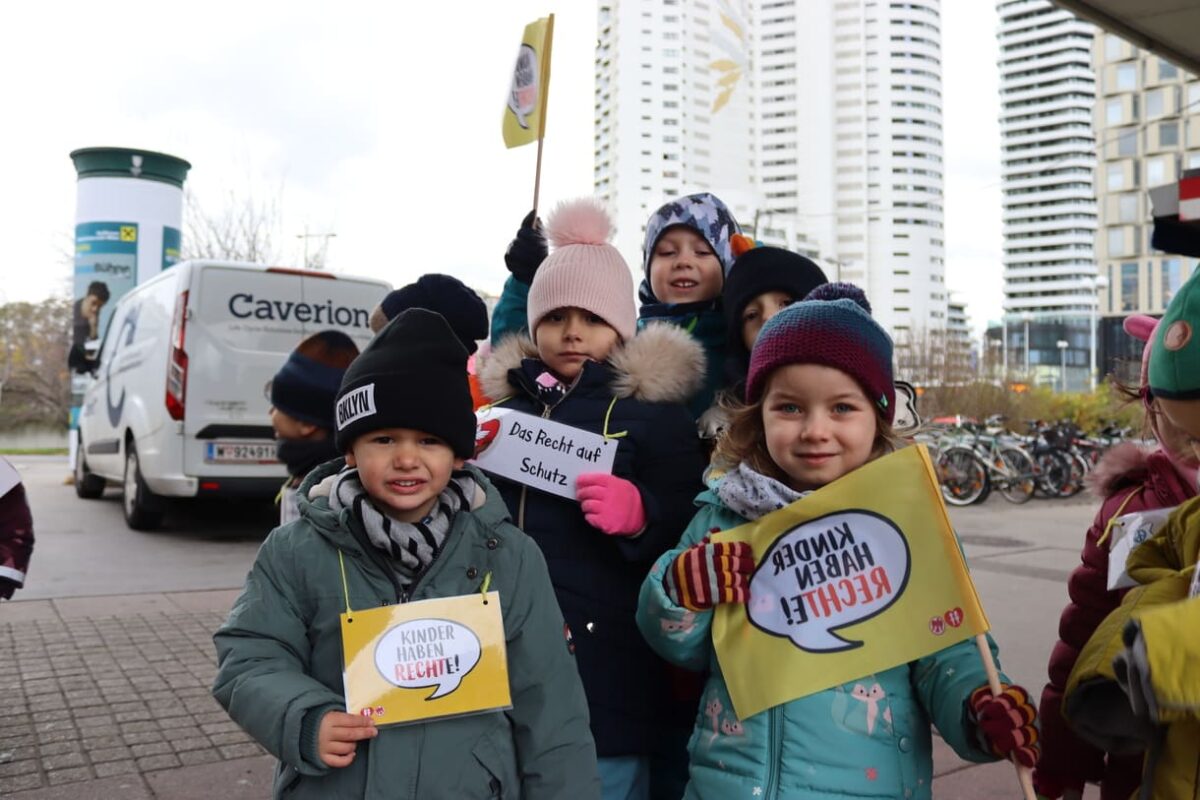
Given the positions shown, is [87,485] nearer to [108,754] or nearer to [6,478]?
[108,754]

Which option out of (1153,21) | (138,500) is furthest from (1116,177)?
(138,500)

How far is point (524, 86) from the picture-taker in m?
3.71

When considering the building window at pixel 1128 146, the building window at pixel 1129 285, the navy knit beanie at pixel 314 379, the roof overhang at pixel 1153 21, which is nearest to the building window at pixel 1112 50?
the building window at pixel 1128 146

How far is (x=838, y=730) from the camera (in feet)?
6.01

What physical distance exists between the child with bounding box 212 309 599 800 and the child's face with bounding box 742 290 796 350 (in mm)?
903

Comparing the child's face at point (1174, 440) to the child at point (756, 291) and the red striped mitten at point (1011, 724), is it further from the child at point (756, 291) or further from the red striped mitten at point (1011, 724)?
the child at point (756, 291)

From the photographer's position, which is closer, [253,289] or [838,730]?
[838,730]

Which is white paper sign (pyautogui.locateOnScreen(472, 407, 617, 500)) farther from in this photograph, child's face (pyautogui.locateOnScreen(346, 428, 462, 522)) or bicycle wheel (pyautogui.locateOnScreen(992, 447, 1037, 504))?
bicycle wheel (pyautogui.locateOnScreen(992, 447, 1037, 504))

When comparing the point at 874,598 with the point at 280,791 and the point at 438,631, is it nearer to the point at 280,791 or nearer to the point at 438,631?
the point at 438,631

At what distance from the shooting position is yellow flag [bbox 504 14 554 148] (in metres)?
3.51

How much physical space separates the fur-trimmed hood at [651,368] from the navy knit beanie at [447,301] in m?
0.62

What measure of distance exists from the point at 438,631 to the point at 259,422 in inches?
298

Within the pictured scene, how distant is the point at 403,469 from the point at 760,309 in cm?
111

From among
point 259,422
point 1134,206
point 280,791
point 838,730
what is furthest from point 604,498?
point 1134,206
